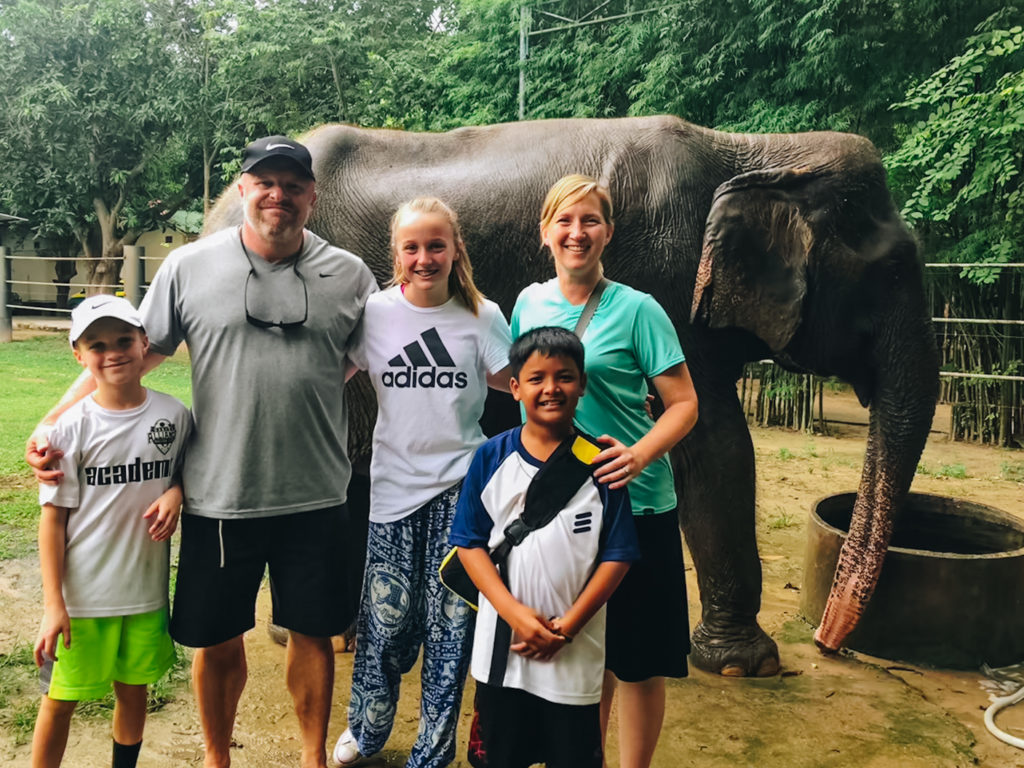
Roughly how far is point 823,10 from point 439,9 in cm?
1102

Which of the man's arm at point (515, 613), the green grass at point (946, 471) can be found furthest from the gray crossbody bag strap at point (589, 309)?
the green grass at point (946, 471)

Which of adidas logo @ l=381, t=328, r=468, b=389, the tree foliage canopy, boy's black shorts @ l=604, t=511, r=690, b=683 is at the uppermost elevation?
the tree foliage canopy

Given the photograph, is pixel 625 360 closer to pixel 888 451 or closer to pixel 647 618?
pixel 647 618

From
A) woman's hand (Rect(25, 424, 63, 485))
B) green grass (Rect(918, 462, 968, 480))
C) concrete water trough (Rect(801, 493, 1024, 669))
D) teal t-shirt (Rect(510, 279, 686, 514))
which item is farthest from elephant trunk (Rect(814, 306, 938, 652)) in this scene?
green grass (Rect(918, 462, 968, 480))

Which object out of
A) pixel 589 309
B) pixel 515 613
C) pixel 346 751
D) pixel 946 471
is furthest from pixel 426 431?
pixel 946 471

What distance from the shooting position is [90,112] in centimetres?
1858

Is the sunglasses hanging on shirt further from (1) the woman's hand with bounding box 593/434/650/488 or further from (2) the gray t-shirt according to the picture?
(1) the woman's hand with bounding box 593/434/650/488

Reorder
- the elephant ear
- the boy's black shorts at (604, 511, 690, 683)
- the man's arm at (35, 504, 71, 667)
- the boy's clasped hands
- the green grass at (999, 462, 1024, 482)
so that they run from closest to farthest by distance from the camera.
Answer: the boy's clasped hands, the man's arm at (35, 504, 71, 667), the boy's black shorts at (604, 511, 690, 683), the elephant ear, the green grass at (999, 462, 1024, 482)

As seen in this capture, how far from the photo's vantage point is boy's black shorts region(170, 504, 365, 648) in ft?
8.12

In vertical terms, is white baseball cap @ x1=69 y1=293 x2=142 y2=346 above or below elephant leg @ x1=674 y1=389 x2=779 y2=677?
above

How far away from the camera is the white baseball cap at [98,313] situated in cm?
228

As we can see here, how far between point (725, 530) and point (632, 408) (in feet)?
5.28

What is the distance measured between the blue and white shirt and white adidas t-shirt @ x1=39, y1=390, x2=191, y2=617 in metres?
0.88

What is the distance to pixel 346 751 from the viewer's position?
2.84 metres
